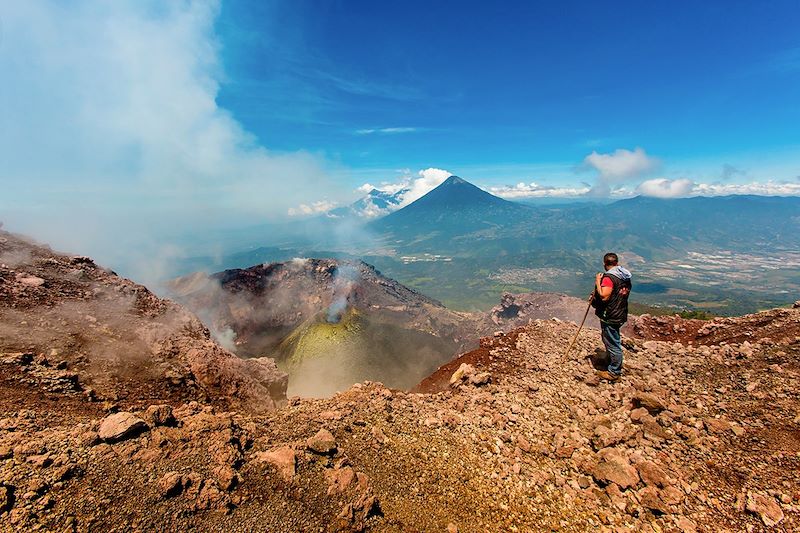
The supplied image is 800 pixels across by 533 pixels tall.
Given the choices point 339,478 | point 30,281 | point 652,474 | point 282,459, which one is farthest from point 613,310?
point 30,281

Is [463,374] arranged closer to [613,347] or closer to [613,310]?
[613,347]

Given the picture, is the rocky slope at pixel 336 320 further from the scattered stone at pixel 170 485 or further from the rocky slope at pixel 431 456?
the scattered stone at pixel 170 485

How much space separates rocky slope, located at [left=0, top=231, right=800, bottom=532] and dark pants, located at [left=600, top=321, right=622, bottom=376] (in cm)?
37

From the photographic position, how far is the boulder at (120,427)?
540cm

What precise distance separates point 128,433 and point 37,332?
757 cm

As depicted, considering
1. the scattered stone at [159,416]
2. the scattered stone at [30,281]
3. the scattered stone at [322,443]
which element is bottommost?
the scattered stone at [322,443]

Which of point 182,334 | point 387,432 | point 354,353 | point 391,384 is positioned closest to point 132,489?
point 387,432

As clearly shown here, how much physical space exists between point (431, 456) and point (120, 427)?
5.43 m

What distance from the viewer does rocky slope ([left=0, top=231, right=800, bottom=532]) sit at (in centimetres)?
471

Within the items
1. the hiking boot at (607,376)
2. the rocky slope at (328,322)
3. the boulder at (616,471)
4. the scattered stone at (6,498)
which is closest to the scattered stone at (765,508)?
the boulder at (616,471)

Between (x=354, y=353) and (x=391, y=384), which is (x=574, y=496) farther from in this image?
(x=354, y=353)

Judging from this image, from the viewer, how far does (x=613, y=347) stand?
31.0 feet

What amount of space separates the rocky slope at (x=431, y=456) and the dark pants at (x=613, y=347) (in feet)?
1.22

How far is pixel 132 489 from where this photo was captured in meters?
4.67
